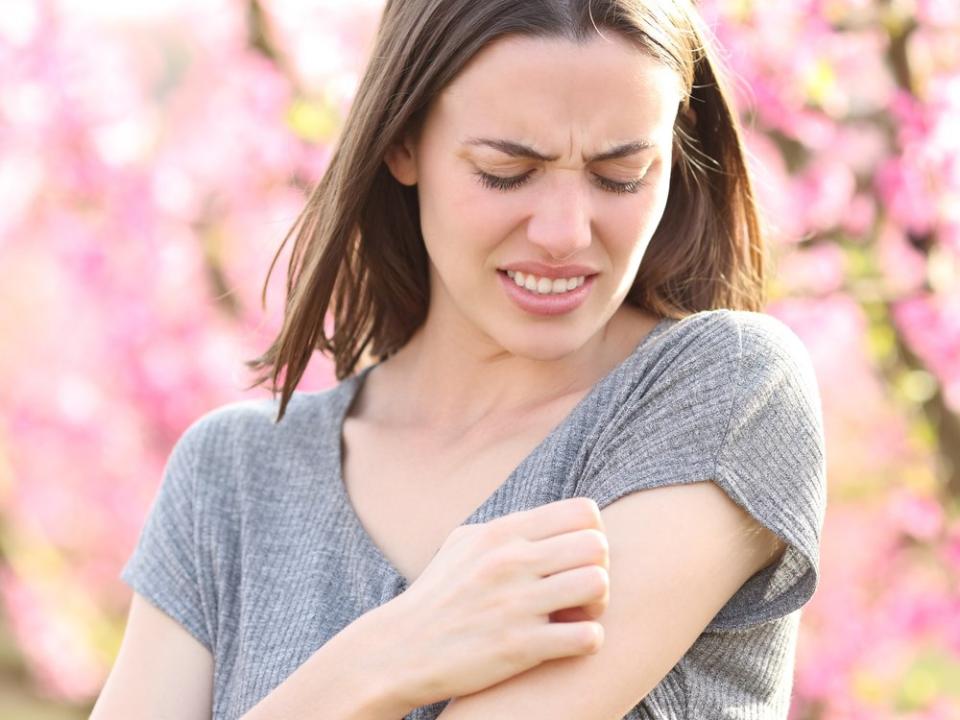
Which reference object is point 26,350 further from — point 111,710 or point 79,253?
point 111,710

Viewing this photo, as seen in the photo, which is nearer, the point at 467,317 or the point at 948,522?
the point at 467,317

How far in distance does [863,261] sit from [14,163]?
2707mm

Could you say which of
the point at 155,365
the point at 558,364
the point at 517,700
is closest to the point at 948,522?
the point at 558,364

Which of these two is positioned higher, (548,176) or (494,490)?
(548,176)

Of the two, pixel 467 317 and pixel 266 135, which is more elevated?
pixel 266 135

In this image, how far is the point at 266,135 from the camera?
13.3ft

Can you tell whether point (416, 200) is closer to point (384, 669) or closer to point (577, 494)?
point (577, 494)

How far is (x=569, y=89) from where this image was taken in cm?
169

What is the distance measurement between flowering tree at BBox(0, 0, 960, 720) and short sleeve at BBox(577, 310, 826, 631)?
632mm

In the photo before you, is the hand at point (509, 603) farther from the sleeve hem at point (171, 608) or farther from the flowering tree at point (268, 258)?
the flowering tree at point (268, 258)

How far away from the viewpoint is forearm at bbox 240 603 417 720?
5.17 ft

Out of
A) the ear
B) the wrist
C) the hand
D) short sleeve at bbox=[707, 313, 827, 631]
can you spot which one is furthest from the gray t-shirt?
the ear

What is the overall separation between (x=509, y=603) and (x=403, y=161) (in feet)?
2.36

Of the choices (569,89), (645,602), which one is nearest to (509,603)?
(645,602)
